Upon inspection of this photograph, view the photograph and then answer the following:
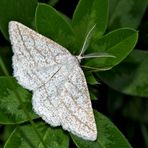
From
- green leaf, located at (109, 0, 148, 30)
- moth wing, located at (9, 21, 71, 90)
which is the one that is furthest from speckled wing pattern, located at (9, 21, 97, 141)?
green leaf, located at (109, 0, 148, 30)

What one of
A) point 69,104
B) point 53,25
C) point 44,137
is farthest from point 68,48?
point 44,137

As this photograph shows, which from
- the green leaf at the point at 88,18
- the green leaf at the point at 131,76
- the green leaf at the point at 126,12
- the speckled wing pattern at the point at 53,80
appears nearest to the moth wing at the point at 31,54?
the speckled wing pattern at the point at 53,80

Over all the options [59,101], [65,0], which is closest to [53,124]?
[59,101]

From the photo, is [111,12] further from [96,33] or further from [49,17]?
[49,17]

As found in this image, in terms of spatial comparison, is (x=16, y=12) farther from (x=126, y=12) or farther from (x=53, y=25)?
(x=126, y=12)

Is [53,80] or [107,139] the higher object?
[53,80]

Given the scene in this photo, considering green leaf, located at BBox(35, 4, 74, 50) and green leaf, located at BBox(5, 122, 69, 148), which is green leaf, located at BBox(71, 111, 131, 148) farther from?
green leaf, located at BBox(35, 4, 74, 50)

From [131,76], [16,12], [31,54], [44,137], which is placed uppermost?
[16,12]
